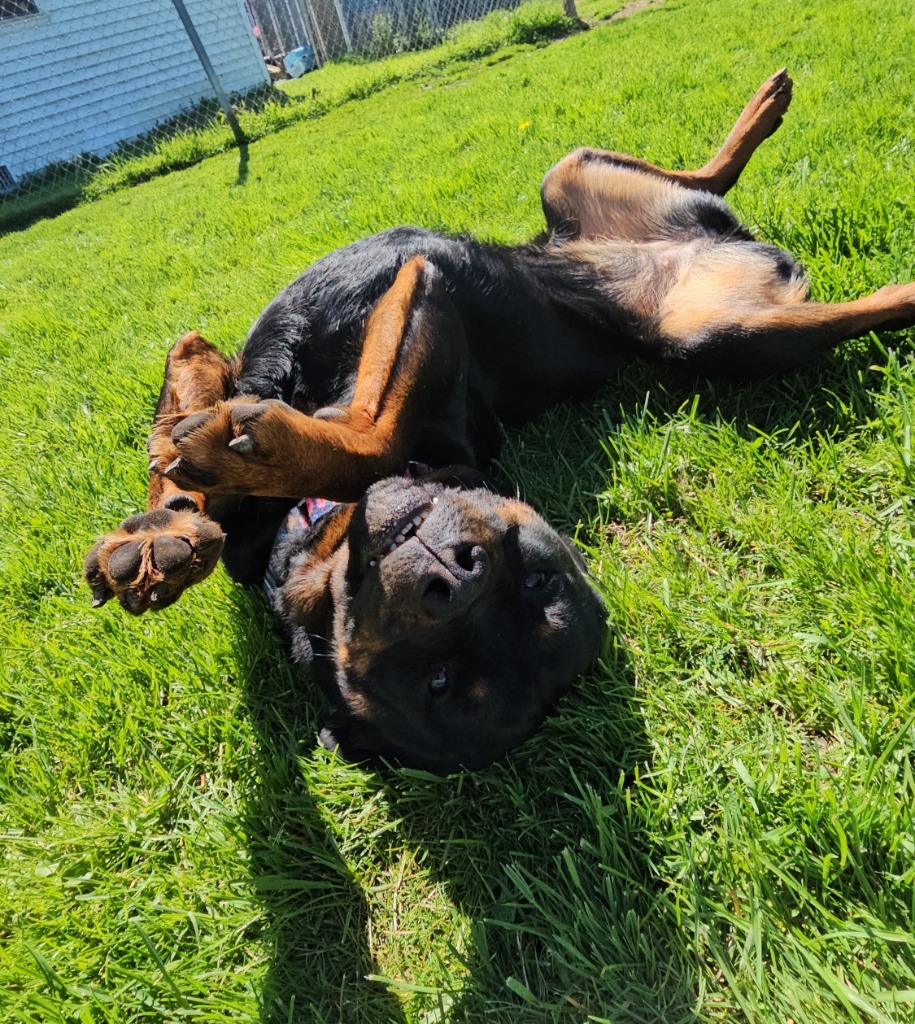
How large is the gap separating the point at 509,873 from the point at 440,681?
0.52m

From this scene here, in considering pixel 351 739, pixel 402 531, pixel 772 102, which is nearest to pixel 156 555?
pixel 402 531

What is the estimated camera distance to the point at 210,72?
37.6ft

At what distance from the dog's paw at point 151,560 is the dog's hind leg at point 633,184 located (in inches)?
106

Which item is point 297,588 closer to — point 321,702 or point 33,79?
point 321,702

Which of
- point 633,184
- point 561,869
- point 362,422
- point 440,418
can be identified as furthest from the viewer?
point 633,184

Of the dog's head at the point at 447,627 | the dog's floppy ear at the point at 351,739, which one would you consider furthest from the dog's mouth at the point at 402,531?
the dog's floppy ear at the point at 351,739

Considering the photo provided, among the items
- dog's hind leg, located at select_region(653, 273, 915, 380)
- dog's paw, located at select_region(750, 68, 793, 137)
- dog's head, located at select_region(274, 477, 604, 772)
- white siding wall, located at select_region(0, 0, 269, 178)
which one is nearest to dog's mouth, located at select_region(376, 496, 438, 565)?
dog's head, located at select_region(274, 477, 604, 772)

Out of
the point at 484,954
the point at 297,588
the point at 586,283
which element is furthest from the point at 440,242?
the point at 484,954

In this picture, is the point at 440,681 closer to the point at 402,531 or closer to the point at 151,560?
the point at 402,531

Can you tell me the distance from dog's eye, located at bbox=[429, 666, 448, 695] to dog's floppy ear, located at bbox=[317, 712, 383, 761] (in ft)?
1.06

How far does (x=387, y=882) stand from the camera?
191cm

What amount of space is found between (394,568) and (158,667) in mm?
1305

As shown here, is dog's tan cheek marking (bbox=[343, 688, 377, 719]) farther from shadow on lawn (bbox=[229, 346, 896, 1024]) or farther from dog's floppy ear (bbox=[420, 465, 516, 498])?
dog's floppy ear (bbox=[420, 465, 516, 498])

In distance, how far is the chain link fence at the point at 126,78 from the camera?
14672mm
